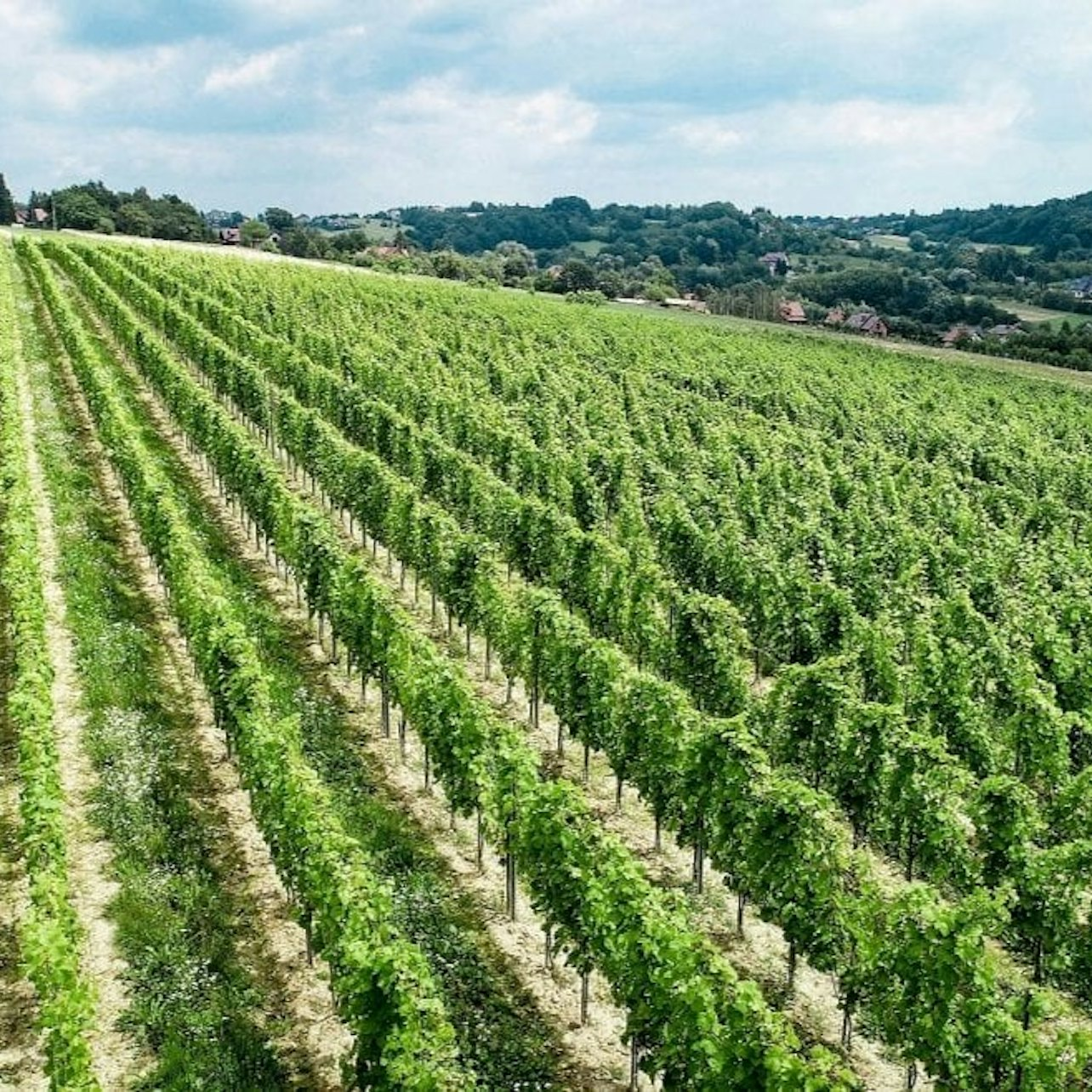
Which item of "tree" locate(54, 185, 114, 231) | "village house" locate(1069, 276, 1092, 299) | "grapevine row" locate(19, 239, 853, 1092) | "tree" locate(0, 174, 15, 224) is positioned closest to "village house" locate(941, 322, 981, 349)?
"village house" locate(1069, 276, 1092, 299)

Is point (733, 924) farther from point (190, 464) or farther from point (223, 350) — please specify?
point (223, 350)

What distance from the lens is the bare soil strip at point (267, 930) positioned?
13922mm

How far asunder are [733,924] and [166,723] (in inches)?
479

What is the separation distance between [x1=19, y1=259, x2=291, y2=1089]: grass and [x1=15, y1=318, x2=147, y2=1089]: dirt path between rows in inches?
7.4

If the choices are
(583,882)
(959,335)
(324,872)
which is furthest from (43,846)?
(959,335)

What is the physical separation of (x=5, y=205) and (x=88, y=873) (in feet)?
544

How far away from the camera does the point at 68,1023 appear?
11.7 m

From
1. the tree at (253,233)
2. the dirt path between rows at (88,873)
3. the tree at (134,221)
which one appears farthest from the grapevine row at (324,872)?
the tree at (253,233)

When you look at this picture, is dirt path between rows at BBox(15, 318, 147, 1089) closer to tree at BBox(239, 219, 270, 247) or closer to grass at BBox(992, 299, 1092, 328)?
grass at BBox(992, 299, 1092, 328)

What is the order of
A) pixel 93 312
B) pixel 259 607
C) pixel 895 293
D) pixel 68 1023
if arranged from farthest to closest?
pixel 895 293 → pixel 93 312 → pixel 259 607 → pixel 68 1023

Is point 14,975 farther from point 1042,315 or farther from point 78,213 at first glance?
point 78,213

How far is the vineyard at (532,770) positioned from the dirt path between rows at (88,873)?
0.24 ft

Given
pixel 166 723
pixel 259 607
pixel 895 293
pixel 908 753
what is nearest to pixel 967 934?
pixel 908 753

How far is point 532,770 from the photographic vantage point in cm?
1641
